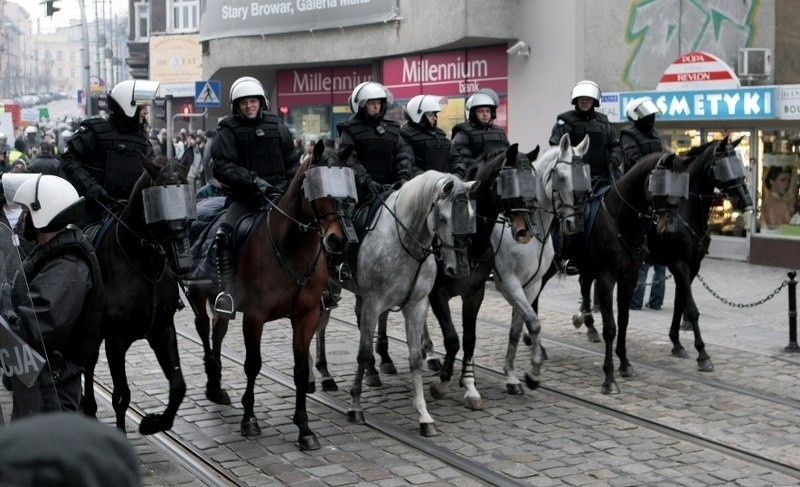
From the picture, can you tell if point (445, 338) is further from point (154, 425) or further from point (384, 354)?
point (154, 425)

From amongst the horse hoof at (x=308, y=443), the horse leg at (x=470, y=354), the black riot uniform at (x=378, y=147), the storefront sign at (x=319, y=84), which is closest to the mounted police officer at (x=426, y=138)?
the black riot uniform at (x=378, y=147)

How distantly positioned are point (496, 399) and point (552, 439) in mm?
1538

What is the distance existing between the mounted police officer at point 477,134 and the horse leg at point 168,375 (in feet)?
14.3

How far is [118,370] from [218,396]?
2.01 meters

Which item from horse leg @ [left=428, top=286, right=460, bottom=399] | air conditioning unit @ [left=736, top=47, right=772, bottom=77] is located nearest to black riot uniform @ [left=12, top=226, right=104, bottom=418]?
horse leg @ [left=428, top=286, right=460, bottom=399]

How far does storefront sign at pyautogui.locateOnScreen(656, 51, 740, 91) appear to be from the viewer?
63.3 ft

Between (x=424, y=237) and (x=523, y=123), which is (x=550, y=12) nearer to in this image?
(x=523, y=123)

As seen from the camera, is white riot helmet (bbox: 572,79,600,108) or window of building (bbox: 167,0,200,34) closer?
white riot helmet (bbox: 572,79,600,108)

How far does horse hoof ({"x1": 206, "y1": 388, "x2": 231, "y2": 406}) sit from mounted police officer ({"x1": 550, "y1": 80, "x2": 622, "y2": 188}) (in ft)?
15.5

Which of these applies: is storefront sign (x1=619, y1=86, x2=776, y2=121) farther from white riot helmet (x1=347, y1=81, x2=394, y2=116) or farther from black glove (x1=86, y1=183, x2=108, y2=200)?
black glove (x1=86, y1=183, x2=108, y2=200)

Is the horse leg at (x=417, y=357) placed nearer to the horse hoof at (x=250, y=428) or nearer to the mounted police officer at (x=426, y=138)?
the horse hoof at (x=250, y=428)

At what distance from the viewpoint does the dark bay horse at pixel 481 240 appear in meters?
9.59

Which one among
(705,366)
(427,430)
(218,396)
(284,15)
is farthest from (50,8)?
(427,430)

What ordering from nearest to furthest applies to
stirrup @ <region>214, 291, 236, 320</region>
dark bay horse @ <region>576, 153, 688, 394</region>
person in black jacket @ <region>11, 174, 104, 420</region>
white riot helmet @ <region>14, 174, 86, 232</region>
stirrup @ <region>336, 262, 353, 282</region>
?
person in black jacket @ <region>11, 174, 104, 420</region> < white riot helmet @ <region>14, 174, 86, 232</region> < stirrup @ <region>214, 291, 236, 320</region> < stirrup @ <region>336, 262, 353, 282</region> < dark bay horse @ <region>576, 153, 688, 394</region>
